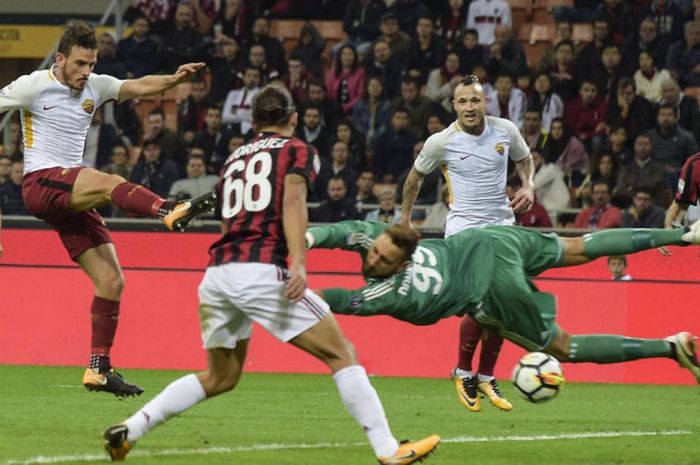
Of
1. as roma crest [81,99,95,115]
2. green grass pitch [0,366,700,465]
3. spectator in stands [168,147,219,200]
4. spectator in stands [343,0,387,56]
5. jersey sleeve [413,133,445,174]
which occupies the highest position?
spectator in stands [343,0,387,56]

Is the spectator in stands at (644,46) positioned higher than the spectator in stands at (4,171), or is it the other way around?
the spectator in stands at (644,46)

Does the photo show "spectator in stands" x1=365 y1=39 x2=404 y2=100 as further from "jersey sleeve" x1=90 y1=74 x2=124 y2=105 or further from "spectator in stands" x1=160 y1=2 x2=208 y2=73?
"jersey sleeve" x1=90 y1=74 x2=124 y2=105

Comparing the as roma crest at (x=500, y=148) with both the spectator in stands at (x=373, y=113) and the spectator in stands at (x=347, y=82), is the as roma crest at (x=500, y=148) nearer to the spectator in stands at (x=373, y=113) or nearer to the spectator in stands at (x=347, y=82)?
the spectator in stands at (x=373, y=113)

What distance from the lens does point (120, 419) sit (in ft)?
33.2

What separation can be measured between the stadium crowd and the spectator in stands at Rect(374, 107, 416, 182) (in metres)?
0.02

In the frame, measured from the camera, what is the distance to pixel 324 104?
18484mm

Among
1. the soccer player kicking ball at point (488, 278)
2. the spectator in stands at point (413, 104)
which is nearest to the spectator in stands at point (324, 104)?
the spectator in stands at point (413, 104)

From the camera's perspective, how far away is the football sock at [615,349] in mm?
8383

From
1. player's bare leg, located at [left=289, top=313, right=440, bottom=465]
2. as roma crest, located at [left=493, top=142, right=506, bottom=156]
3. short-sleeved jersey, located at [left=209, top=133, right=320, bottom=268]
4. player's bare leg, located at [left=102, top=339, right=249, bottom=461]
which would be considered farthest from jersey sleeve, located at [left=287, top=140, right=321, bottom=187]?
as roma crest, located at [left=493, top=142, right=506, bottom=156]

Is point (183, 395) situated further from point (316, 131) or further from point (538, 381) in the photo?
point (316, 131)

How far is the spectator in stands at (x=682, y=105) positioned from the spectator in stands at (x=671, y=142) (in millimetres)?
368

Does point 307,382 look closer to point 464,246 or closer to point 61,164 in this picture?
point 61,164

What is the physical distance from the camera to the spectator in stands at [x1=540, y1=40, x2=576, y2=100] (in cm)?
1792

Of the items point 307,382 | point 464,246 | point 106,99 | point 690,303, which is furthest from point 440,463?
point 690,303
